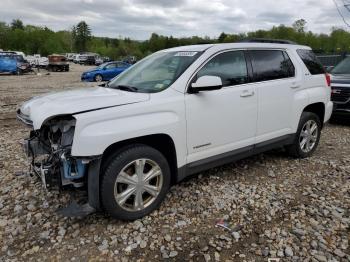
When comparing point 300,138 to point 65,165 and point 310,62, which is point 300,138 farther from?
point 65,165

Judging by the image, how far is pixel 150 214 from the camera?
3.84m

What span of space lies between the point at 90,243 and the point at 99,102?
4.61 feet

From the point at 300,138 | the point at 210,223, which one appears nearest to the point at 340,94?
the point at 300,138

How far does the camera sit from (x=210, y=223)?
3695 millimetres

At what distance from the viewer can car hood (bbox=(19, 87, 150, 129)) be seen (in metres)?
3.31

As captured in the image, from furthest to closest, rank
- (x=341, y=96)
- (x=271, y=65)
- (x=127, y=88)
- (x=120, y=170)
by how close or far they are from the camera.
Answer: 1. (x=341, y=96)
2. (x=271, y=65)
3. (x=127, y=88)
4. (x=120, y=170)

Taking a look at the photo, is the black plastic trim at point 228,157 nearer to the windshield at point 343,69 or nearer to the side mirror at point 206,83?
the side mirror at point 206,83

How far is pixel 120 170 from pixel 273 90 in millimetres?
2550

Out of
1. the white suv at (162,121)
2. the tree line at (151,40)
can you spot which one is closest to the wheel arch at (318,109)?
the white suv at (162,121)

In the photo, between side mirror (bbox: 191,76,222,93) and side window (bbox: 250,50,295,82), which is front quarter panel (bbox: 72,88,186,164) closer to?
side mirror (bbox: 191,76,222,93)

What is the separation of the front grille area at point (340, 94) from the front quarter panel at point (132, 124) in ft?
18.9

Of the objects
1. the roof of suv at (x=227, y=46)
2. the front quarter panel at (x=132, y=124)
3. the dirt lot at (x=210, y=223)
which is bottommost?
the dirt lot at (x=210, y=223)

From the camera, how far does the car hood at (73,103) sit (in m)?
3.31

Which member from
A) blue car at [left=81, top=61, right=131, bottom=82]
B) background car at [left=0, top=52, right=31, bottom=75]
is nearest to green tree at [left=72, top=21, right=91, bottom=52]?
background car at [left=0, top=52, right=31, bottom=75]
